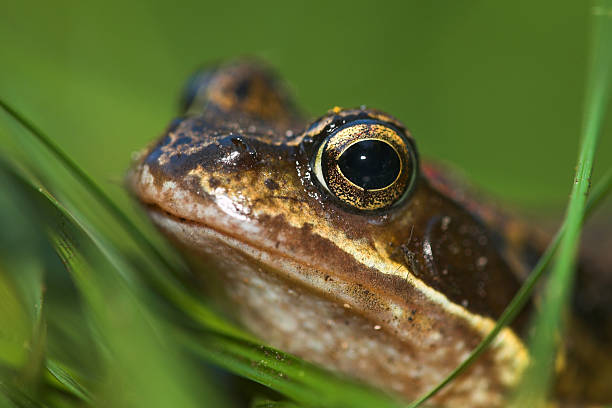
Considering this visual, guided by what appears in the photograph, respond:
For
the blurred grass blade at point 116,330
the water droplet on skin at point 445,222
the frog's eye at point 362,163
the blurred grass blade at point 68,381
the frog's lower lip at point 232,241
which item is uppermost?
the water droplet on skin at point 445,222

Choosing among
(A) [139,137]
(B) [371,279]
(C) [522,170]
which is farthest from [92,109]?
(C) [522,170]

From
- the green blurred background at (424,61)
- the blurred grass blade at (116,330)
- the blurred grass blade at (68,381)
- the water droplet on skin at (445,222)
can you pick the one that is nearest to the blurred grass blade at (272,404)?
the blurred grass blade at (116,330)

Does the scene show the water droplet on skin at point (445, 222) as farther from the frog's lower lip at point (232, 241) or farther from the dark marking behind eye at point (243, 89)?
the dark marking behind eye at point (243, 89)

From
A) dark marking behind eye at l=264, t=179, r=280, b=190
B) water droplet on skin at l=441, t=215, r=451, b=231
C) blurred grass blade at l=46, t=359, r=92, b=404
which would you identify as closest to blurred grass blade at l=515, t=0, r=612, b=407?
water droplet on skin at l=441, t=215, r=451, b=231

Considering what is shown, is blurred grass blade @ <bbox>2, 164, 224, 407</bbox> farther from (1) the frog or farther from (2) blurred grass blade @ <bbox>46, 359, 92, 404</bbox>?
(1) the frog

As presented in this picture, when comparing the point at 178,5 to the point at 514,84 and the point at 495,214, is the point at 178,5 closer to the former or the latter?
the point at 514,84

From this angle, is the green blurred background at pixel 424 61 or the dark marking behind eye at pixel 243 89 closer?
the dark marking behind eye at pixel 243 89

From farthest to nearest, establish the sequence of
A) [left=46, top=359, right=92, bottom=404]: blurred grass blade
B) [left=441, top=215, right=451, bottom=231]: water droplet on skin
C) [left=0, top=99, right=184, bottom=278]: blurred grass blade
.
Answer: [left=441, top=215, right=451, bottom=231]: water droplet on skin
[left=0, top=99, right=184, bottom=278]: blurred grass blade
[left=46, top=359, right=92, bottom=404]: blurred grass blade
